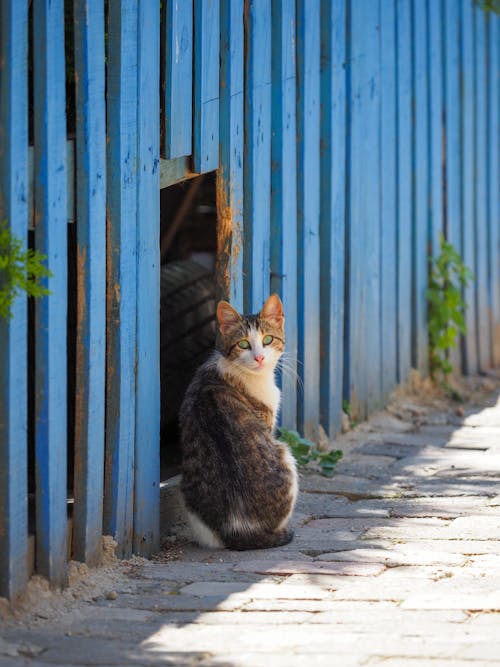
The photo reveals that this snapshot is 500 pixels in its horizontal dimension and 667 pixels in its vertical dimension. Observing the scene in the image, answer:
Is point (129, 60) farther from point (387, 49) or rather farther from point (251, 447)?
point (387, 49)

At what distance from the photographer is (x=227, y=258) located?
6.21 metres

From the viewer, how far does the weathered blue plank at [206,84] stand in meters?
5.75

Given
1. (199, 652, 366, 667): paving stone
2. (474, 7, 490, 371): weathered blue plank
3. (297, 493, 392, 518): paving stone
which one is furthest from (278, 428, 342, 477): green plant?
(474, 7, 490, 371): weathered blue plank

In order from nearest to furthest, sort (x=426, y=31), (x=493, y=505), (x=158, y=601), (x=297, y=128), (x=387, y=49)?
(x=158, y=601)
(x=493, y=505)
(x=297, y=128)
(x=387, y=49)
(x=426, y=31)

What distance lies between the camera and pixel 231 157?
6.16 meters

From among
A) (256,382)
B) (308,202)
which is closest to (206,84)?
(256,382)

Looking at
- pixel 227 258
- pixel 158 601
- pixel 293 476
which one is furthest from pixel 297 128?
pixel 158 601

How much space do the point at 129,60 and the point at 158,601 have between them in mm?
2297

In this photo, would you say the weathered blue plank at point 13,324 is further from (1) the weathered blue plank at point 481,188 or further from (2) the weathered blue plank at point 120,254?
(1) the weathered blue plank at point 481,188

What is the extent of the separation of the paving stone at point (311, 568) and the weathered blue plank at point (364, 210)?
3.22 m

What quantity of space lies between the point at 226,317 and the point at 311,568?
1.44 m

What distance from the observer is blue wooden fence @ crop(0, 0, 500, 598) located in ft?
14.4

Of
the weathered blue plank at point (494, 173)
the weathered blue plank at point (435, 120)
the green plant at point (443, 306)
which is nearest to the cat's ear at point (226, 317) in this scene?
the green plant at point (443, 306)

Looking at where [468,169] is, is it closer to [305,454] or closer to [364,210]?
[364,210]
